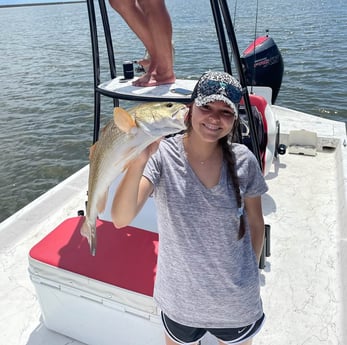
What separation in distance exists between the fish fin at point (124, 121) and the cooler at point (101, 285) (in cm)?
90

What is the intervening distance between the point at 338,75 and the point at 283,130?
7.92m

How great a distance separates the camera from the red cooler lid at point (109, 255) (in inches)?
77.7

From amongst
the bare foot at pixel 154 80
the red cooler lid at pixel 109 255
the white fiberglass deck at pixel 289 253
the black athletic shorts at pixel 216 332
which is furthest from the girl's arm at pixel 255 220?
the bare foot at pixel 154 80

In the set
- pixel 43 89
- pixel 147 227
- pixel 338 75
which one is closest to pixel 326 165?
pixel 147 227

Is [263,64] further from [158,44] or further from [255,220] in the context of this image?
[255,220]

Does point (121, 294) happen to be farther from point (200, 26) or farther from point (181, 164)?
point (200, 26)

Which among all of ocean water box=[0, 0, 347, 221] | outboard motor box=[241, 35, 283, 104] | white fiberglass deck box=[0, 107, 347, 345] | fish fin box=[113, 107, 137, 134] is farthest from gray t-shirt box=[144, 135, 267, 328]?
ocean water box=[0, 0, 347, 221]

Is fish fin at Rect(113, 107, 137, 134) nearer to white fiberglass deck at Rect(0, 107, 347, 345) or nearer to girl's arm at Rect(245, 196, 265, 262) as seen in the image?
girl's arm at Rect(245, 196, 265, 262)

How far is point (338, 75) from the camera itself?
1186 cm

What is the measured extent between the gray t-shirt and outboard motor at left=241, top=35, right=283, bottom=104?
4.21m

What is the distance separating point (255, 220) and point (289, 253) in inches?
65.6

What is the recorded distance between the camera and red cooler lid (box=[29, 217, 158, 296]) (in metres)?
1.97

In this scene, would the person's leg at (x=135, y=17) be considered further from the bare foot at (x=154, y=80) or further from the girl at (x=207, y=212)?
the girl at (x=207, y=212)

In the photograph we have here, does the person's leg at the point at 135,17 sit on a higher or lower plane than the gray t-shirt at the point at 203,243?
higher
